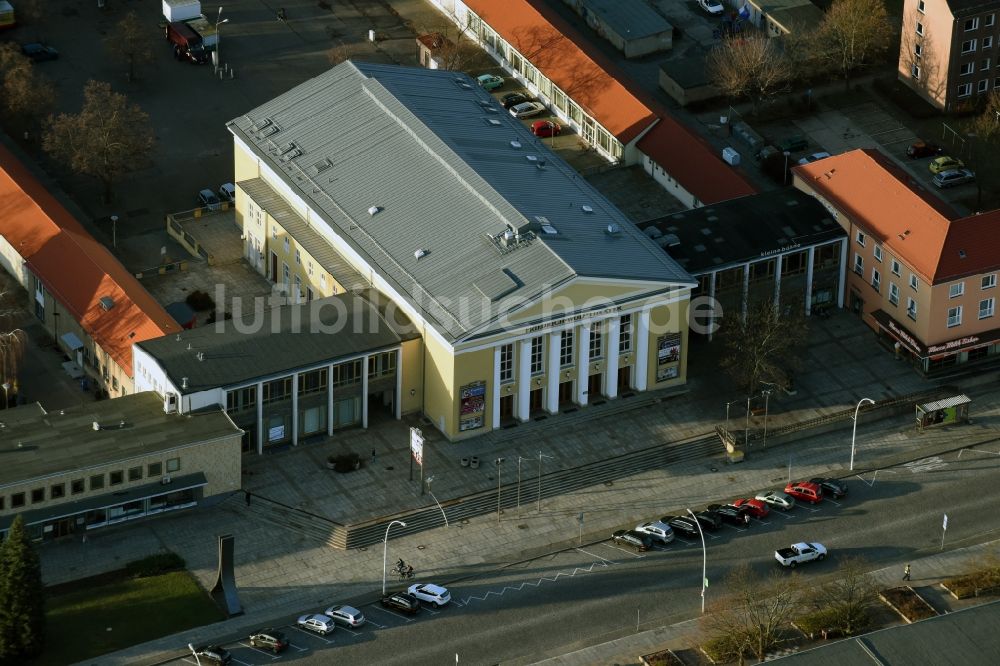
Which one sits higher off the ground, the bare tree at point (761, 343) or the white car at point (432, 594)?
the bare tree at point (761, 343)

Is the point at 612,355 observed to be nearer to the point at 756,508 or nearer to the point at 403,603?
the point at 756,508

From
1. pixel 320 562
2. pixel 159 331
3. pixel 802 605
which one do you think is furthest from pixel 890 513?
pixel 159 331

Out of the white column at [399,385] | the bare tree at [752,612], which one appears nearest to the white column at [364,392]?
the white column at [399,385]

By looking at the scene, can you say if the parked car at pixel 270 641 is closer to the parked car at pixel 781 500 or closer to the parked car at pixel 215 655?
the parked car at pixel 215 655

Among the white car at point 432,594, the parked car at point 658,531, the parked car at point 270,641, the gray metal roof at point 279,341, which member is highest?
the gray metal roof at point 279,341

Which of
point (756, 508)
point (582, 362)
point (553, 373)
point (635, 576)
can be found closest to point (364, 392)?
point (553, 373)

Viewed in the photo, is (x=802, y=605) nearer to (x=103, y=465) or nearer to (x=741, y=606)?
(x=741, y=606)

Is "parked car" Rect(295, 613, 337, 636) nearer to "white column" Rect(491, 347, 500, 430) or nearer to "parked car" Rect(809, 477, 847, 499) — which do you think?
"white column" Rect(491, 347, 500, 430)
